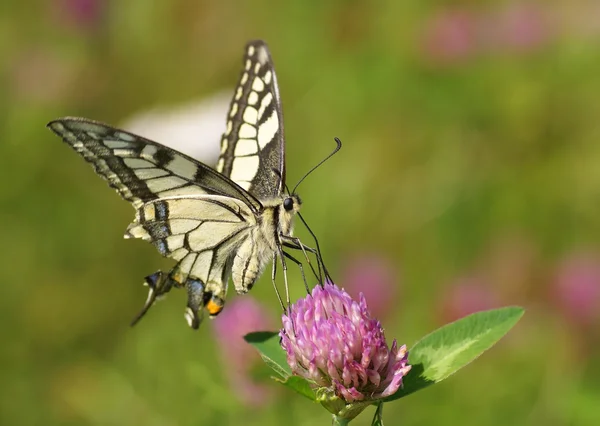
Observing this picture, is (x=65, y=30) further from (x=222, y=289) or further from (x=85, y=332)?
(x=222, y=289)

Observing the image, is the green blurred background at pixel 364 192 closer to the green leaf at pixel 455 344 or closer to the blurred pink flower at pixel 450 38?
the blurred pink flower at pixel 450 38

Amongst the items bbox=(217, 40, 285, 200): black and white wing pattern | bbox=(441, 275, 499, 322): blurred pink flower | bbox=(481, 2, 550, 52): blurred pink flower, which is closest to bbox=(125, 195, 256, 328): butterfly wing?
bbox=(217, 40, 285, 200): black and white wing pattern

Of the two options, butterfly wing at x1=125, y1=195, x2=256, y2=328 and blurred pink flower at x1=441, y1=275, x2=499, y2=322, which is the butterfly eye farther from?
blurred pink flower at x1=441, y1=275, x2=499, y2=322

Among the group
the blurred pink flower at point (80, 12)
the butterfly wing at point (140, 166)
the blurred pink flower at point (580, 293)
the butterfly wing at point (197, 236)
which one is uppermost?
the blurred pink flower at point (80, 12)

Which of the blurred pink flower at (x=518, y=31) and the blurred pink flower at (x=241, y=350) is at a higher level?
the blurred pink flower at (x=518, y=31)

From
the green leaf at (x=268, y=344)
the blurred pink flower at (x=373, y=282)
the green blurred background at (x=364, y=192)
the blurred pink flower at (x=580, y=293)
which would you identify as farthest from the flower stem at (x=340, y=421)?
the blurred pink flower at (x=580, y=293)

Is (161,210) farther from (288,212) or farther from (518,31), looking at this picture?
(518,31)

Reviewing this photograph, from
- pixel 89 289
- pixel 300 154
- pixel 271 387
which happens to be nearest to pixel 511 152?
pixel 300 154
